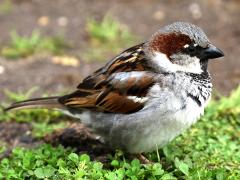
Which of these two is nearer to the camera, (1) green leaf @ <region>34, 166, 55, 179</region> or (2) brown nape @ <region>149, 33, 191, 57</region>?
(1) green leaf @ <region>34, 166, 55, 179</region>

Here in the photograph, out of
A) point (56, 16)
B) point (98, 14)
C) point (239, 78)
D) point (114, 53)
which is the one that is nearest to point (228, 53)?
point (239, 78)

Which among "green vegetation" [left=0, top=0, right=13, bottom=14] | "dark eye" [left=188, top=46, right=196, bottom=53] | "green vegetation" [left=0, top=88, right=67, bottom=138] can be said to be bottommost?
"green vegetation" [left=0, top=88, right=67, bottom=138]

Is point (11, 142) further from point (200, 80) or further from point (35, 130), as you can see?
point (200, 80)

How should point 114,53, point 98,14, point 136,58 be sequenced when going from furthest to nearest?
point 98,14 < point 114,53 < point 136,58

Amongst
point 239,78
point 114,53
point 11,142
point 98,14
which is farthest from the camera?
point 98,14

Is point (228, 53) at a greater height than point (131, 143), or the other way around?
point (228, 53)

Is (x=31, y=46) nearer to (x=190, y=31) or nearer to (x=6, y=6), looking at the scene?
(x=6, y=6)

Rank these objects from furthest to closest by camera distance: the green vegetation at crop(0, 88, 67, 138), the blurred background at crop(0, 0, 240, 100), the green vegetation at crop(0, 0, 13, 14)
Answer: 1. the green vegetation at crop(0, 0, 13, 14)
2. the blurred background at crop(0, 0, 240, 100)
3. the green vegetation at crop(0, 88, 67, 138)

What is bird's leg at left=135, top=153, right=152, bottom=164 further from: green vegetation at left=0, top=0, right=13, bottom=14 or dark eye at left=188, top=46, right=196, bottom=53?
green vegetation at left=0, top=0, right=13, bottom=14

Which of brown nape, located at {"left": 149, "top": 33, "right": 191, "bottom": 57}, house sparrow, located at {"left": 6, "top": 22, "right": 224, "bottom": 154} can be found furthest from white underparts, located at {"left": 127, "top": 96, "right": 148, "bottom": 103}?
brown nape, located at {"left": 149, "top": 33, "right": 191, "bottom": 57}
